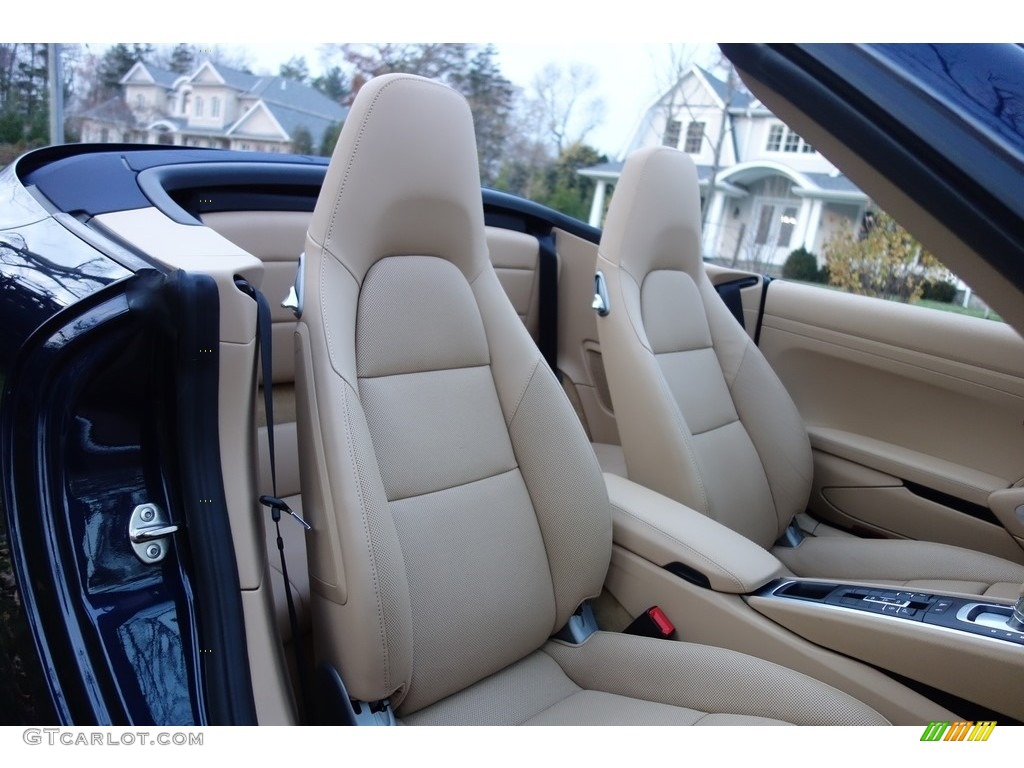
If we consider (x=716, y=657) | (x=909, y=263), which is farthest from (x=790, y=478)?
Answer: (x=716, y=657)

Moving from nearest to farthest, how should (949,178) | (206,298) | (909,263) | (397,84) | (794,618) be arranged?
1. (949,178)
2. (206,298)
3. (397,84)
4. (794,618)
5. (909,263)

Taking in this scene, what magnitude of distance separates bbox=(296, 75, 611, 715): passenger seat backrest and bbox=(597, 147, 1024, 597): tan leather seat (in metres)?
0.43

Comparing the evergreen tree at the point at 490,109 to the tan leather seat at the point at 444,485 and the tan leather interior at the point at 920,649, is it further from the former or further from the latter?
the tan leather interior at the point at 920,649

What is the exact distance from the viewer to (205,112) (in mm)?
2611

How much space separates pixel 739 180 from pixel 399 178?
2765 mm

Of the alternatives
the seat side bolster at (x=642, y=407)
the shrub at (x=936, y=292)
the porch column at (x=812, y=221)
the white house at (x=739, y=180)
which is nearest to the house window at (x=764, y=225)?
the white house at (x=739, y=180)

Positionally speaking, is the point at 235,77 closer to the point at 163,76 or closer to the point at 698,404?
the point at 163,76

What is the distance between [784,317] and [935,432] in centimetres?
59

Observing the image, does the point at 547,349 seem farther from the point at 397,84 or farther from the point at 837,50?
the point at 837,50

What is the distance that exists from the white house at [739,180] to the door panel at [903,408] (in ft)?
1.55

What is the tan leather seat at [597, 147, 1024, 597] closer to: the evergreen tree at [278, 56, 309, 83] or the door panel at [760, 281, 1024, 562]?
the door panel at [760, 281, 1024, 562]

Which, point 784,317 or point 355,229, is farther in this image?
point 784,317

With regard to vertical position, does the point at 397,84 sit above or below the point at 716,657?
above

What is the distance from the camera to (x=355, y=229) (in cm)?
128
